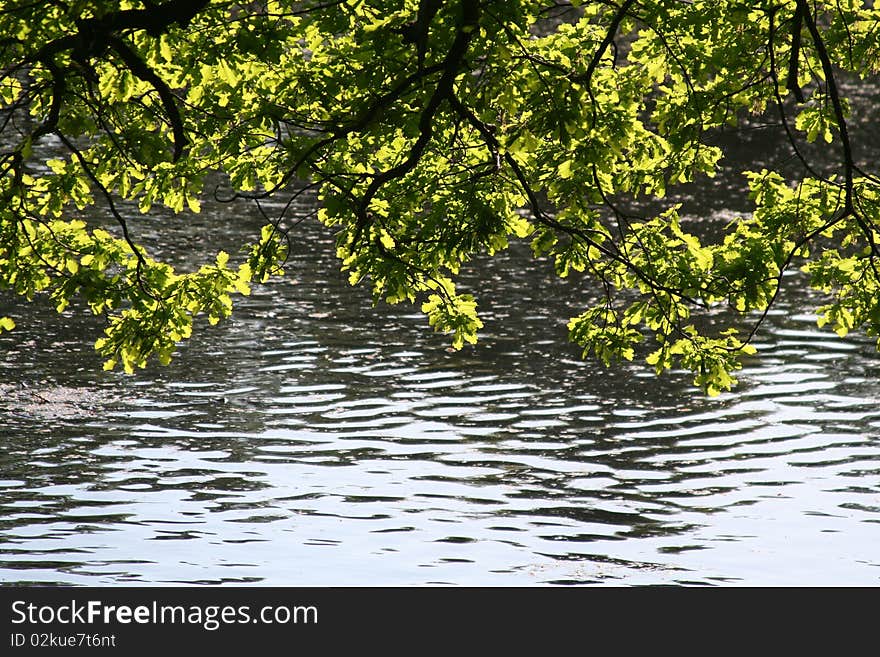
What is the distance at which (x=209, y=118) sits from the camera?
1551cm

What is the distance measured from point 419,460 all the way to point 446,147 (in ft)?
20.6

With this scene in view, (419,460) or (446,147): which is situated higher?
(446,147)

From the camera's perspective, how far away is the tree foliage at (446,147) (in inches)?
539

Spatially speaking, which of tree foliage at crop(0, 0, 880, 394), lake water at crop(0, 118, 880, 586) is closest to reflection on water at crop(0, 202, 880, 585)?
lake water at crop(0, 118, 880, 586)

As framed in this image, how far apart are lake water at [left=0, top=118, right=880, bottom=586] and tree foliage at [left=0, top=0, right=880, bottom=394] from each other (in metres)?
2.97

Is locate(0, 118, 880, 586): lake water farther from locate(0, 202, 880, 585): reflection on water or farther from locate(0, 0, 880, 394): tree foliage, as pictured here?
locate(0, 0, 880, 394): tree foliage

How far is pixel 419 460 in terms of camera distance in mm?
21062

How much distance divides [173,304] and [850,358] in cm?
1593

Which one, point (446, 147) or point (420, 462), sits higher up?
point (446, 147)

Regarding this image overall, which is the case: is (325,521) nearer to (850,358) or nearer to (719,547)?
(719,547)

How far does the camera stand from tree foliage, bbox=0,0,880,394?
44.9ft

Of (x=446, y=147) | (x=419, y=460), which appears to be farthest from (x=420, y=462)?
(x=446, y=147)

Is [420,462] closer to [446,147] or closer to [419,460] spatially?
[419,460]

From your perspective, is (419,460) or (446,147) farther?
(419,460)
